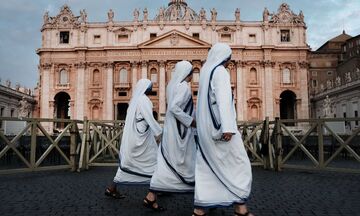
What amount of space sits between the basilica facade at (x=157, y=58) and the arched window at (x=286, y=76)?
13 centimetres

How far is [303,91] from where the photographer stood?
4466 centimetres

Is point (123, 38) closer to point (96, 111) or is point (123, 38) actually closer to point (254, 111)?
point (96, 111)

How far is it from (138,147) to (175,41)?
3928 cm

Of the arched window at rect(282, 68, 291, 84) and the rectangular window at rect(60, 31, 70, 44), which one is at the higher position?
the rectangular window at rect(60, 31, 70, 44)

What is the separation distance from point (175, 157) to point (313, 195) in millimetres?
2560

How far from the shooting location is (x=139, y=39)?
44.7 meters

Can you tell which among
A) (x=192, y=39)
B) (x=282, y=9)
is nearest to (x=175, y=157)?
(x=192, y=39)

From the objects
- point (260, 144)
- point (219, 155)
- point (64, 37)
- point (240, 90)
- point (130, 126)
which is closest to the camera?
point (219, 155)

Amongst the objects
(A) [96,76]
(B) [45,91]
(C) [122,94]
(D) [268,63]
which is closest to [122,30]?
(A) [96,76]

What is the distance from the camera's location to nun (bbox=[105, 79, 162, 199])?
18.1 feet

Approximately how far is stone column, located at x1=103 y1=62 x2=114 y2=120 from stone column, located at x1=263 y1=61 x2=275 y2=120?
19349 millimetres

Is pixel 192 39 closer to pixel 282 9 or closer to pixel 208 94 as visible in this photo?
pixel 282 9

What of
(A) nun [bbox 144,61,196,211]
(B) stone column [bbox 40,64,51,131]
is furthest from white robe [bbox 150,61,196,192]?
(B) stone column [bbox 40,64,51,131]

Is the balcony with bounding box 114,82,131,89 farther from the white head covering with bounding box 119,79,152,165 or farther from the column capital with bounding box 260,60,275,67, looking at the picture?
the white head covering with bounding box 119,79,152,165
